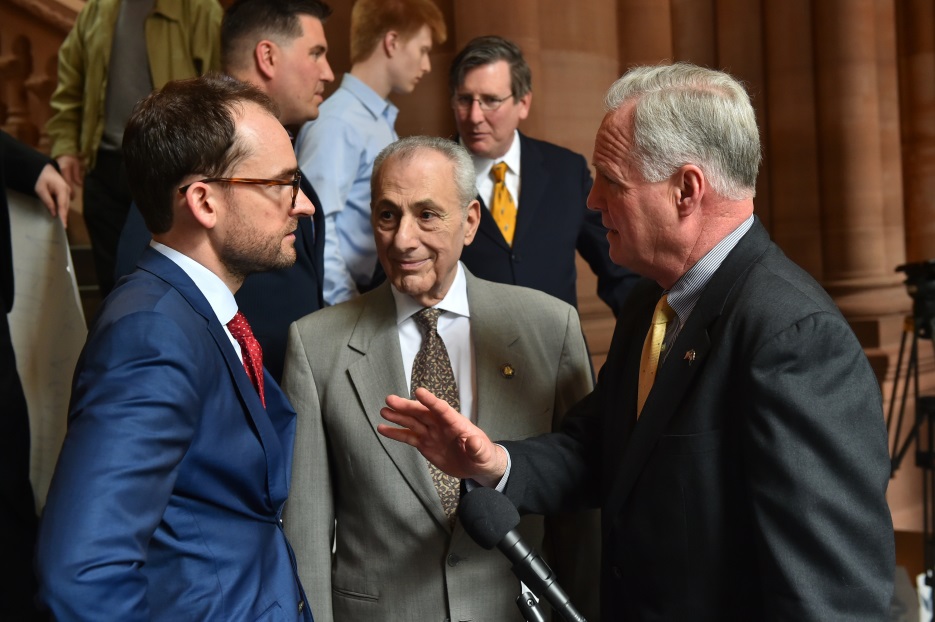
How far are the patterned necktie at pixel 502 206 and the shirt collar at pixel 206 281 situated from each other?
5.28 feet

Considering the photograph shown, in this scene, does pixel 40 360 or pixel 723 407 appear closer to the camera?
pixel 723 407

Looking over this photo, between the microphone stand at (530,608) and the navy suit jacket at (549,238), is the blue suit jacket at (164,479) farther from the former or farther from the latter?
the navy suit jacket at (549,238)

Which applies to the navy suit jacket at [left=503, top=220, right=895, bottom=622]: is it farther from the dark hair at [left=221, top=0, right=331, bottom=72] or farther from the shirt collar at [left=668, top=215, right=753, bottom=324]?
the dark hair at [left=221, top=0, right=331, bottom=72]

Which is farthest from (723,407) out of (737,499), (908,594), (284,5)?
(908,594)

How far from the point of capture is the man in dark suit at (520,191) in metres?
3.31

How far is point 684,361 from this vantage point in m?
1.79

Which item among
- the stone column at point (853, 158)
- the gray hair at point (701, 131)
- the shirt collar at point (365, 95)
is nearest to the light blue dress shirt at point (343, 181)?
the shirt collar at point (365, 95)

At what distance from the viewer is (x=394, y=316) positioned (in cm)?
239

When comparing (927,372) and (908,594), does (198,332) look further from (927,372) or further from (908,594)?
(927,372)

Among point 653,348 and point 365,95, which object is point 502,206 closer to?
point 365,95

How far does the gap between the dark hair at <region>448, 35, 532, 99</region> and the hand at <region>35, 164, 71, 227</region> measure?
1.34 meters

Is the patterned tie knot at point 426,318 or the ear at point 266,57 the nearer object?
the patterned tie knot at point 426,318

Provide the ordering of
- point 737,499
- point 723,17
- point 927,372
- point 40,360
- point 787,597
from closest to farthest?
point 787,597 → point 737,499 → point 40,360 → point 927,372 → point 723,17

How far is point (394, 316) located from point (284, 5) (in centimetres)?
133
